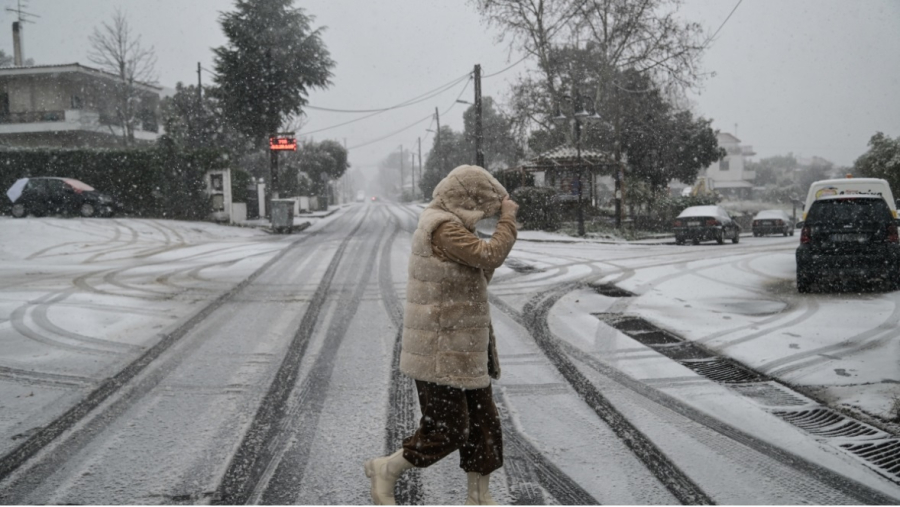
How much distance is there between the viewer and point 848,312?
795 cm

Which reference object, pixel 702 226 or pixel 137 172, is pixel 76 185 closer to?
pixel 137 172

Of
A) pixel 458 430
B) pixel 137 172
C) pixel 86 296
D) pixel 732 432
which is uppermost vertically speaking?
pixel 137 172

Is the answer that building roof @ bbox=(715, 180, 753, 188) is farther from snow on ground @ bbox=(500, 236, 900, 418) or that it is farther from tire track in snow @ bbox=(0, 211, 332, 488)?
tire track in snow @ bbox=(0, 211, 332, 488)

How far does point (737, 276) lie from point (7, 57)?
208 ft

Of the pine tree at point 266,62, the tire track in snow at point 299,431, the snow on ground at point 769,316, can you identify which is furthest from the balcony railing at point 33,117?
the tire track in snow at point 299,431

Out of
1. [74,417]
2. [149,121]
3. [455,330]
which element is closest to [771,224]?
[455,330]

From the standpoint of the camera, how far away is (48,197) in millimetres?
21750

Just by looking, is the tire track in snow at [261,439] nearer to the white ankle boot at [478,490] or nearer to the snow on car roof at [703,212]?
the white ankle boot at [478,490]

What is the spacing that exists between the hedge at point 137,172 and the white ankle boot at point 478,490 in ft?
77.2

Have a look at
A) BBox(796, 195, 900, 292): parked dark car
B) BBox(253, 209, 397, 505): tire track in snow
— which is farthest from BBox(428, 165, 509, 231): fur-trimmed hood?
BBox(796, 195, 900, 292): parked dark car

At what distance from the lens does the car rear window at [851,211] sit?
923 cm

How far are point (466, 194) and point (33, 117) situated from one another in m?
40.8

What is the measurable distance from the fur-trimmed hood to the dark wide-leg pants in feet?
2.51

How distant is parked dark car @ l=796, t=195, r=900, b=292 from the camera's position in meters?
9.20
